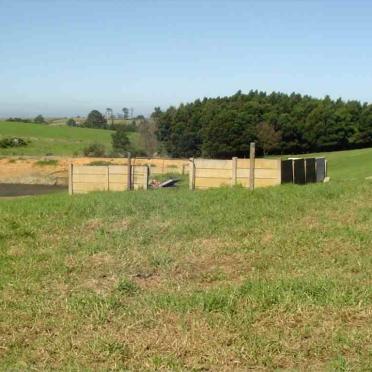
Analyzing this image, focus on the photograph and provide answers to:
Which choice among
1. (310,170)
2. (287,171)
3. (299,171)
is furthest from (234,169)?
(310,170)

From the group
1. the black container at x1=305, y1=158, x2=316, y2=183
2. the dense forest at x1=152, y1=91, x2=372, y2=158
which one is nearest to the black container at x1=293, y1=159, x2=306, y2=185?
the black container at x1=305, y1=158, x2=316, y2=183

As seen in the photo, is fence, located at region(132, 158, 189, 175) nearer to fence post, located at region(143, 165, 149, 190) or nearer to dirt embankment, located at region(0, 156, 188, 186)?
dirt embankment, located at region(0, 156, 188, 186)

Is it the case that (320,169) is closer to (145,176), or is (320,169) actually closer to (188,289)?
(145,176)

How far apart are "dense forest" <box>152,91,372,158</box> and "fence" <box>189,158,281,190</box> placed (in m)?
56.6

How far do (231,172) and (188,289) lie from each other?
15.8 meters

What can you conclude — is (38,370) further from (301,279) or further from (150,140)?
(150,140)

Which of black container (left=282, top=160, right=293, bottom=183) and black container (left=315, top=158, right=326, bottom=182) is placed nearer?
black container (left=282, top=160, right=293, bottom=183)

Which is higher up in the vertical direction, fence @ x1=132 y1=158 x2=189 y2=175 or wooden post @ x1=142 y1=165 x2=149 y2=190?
wooden post @ x1=142 y1=165 x2=149 y2=190

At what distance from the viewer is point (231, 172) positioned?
21781 millimetres

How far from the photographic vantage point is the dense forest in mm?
79812

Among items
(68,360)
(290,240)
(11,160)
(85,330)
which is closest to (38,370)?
(68,360)

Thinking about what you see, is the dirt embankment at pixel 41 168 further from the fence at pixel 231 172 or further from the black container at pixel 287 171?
the black container at pixel 287 171

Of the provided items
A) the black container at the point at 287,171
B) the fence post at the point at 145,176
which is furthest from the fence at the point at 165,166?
the black container at the point at 287,171

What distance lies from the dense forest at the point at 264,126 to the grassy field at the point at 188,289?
69.1 m
